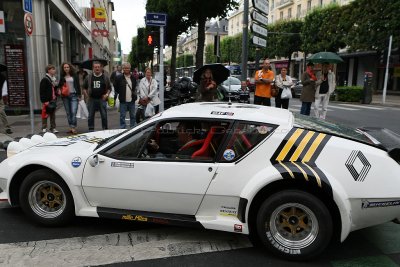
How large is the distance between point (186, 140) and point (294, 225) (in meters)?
1.38

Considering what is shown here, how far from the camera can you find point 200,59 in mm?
20188

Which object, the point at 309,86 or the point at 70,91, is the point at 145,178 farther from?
the point at 309,86

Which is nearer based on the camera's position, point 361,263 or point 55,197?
point 361,263

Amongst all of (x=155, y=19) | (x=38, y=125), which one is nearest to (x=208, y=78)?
(x=155, y=19)

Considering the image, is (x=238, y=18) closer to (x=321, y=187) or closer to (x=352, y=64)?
(x=352, y=64)

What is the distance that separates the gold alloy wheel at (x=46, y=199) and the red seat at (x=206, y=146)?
57.5 inches

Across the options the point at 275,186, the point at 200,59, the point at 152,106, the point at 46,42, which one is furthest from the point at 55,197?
the point at 200,59

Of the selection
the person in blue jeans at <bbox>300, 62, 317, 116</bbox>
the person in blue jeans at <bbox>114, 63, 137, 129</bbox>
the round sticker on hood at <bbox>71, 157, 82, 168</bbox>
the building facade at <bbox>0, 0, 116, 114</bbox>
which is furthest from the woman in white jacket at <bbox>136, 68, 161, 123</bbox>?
the round sticker on hood at <bbox>71, 157, 82, 168</bbox>

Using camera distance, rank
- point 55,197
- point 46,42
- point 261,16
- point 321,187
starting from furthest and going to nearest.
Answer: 1. point 46,42
2. point 261,16
3. point 55,197
4. point 321,187

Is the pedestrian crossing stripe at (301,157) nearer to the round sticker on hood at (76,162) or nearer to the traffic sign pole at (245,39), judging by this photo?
the round sticker on hood at (76,162)

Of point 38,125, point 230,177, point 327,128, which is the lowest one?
point 38,125

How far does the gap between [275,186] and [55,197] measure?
88.3 inches

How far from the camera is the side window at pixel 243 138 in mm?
3492

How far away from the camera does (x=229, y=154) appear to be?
139 inches
